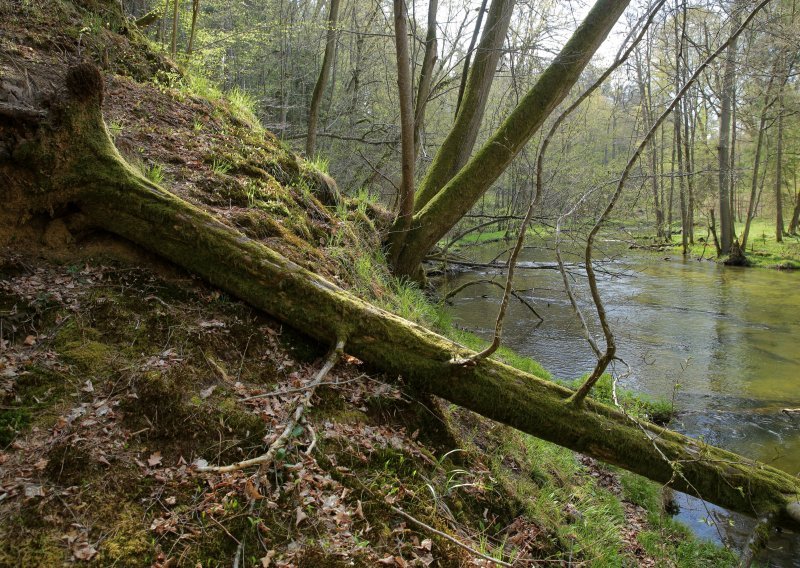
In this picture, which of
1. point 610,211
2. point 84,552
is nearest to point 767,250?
point 610,211

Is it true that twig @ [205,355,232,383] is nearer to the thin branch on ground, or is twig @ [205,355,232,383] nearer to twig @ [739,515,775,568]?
the thin branch on ground

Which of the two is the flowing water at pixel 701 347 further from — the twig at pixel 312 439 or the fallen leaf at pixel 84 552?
the fallen leaf at pixel 84 552

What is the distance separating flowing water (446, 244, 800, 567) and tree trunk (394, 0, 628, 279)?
1.84 m

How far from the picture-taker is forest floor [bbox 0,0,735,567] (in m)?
2.06

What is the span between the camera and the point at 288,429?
8.20 feet

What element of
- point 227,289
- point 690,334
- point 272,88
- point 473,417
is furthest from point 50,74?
point 272,88

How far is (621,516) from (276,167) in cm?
510

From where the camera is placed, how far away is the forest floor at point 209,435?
6.75ft

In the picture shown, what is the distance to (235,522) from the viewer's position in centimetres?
215

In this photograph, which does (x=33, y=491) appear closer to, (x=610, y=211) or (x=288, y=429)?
(x=288, y=429)

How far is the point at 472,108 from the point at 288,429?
5921 millimetres

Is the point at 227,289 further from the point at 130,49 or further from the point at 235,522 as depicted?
the point at 130,49

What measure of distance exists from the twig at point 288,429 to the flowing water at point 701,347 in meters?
2.71

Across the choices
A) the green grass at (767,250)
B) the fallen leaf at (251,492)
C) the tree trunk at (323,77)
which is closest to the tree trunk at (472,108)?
the tree trunk at (323,77)
